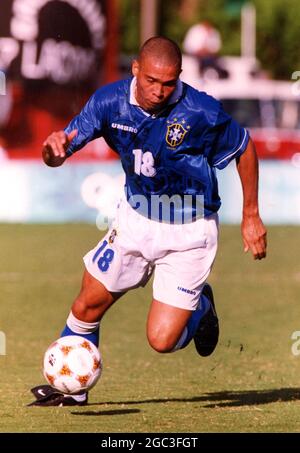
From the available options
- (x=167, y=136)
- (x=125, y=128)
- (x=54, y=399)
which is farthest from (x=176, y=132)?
(x=54, y=399)

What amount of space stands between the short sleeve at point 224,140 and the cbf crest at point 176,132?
6.0 inches

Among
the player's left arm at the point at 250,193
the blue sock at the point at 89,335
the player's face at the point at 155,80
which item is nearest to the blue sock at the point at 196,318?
the blue sock at the point at 89,335

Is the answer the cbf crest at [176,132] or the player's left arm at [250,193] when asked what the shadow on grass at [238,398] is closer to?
the player's left arm at [250,193]

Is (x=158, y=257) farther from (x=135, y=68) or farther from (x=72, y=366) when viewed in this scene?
(x=135, y=68)

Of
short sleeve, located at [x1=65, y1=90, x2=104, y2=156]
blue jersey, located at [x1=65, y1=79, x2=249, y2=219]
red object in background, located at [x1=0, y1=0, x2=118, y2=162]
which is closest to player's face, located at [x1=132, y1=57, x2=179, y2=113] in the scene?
blue jersey, located at [x1=65, y1=79, x2=249, y2=219]

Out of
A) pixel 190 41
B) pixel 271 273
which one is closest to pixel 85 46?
pixel 190 41

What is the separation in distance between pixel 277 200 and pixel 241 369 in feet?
35.6

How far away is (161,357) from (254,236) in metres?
2.83

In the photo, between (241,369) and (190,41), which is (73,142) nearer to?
(241,369)

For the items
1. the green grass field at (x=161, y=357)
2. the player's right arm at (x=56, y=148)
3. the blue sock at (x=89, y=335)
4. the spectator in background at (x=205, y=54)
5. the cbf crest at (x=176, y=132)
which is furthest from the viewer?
the spectator in background at (x=205, y=54)

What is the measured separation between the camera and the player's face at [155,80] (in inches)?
263

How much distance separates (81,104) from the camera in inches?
947

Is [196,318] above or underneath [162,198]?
underneath

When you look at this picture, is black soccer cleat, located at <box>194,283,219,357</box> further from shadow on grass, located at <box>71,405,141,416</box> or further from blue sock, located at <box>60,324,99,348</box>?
shadow on grass, located at <box>71,405,141,416</box>
